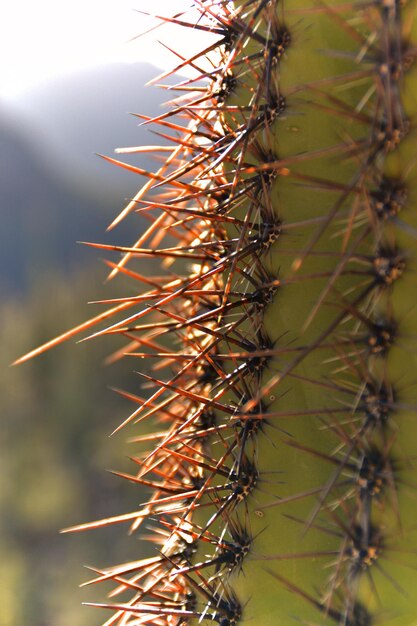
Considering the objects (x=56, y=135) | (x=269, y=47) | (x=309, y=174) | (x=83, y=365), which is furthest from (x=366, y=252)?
(x=56, y=135)

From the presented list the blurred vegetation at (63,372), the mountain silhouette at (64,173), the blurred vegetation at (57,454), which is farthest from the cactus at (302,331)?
the mountain silhouette at (64,173)

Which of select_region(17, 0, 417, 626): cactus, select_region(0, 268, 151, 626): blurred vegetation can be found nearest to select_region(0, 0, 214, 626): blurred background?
select_region(0, 268, 151, 626): blurred vegetation

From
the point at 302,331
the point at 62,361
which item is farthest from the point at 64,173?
the point at 302,331

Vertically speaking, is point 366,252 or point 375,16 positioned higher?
point 375,16

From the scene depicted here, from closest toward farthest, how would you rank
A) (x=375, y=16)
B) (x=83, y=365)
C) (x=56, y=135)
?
(x=375, y=16)
(x=83, y=365)
(x=56, y=135)

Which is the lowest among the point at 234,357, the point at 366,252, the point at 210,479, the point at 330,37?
the point at 210,479

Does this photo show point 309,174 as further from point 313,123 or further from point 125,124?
point 125,124

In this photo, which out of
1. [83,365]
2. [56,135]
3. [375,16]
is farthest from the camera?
[56,135]
